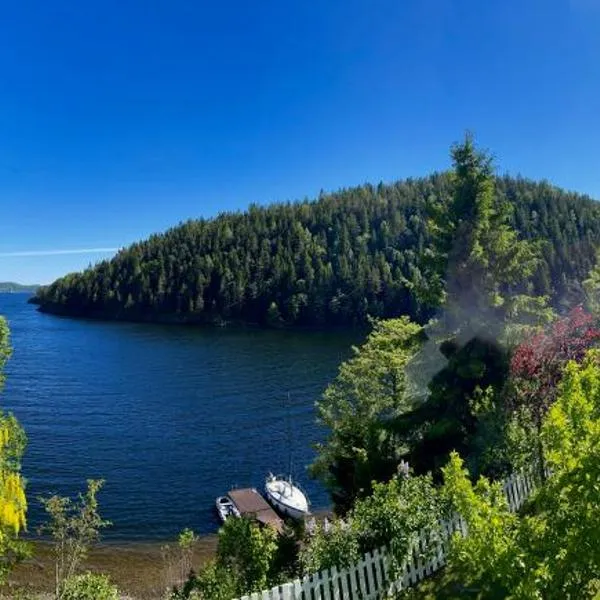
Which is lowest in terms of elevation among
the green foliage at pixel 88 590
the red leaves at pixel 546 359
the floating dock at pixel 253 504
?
the floating dock at pixel 253 504

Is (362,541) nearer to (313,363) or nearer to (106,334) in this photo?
(313,363)

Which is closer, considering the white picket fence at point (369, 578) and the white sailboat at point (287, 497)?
the white picket fence at point (369, 578)

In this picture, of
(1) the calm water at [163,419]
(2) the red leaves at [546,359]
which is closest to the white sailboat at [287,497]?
(1) the calm water at [163,419]

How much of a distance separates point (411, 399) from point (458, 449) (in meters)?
7.62

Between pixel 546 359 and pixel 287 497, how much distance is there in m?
25.0

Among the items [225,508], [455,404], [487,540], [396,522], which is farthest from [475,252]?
[225,508]

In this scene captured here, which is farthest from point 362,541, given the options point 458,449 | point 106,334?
point 106,334

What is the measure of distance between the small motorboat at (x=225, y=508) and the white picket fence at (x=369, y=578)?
24850 millimetres

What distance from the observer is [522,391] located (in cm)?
1725

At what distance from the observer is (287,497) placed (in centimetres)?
3731

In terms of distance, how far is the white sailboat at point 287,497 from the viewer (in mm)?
36219

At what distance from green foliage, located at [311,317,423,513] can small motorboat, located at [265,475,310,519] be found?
703 centimetres

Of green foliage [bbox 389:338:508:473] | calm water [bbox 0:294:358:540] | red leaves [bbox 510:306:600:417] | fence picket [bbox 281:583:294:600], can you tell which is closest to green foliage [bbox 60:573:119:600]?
fence picket [bbox 281:583:294:600]

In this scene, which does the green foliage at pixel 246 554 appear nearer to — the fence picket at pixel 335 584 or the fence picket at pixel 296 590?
the fence picket at pixel 296 590
